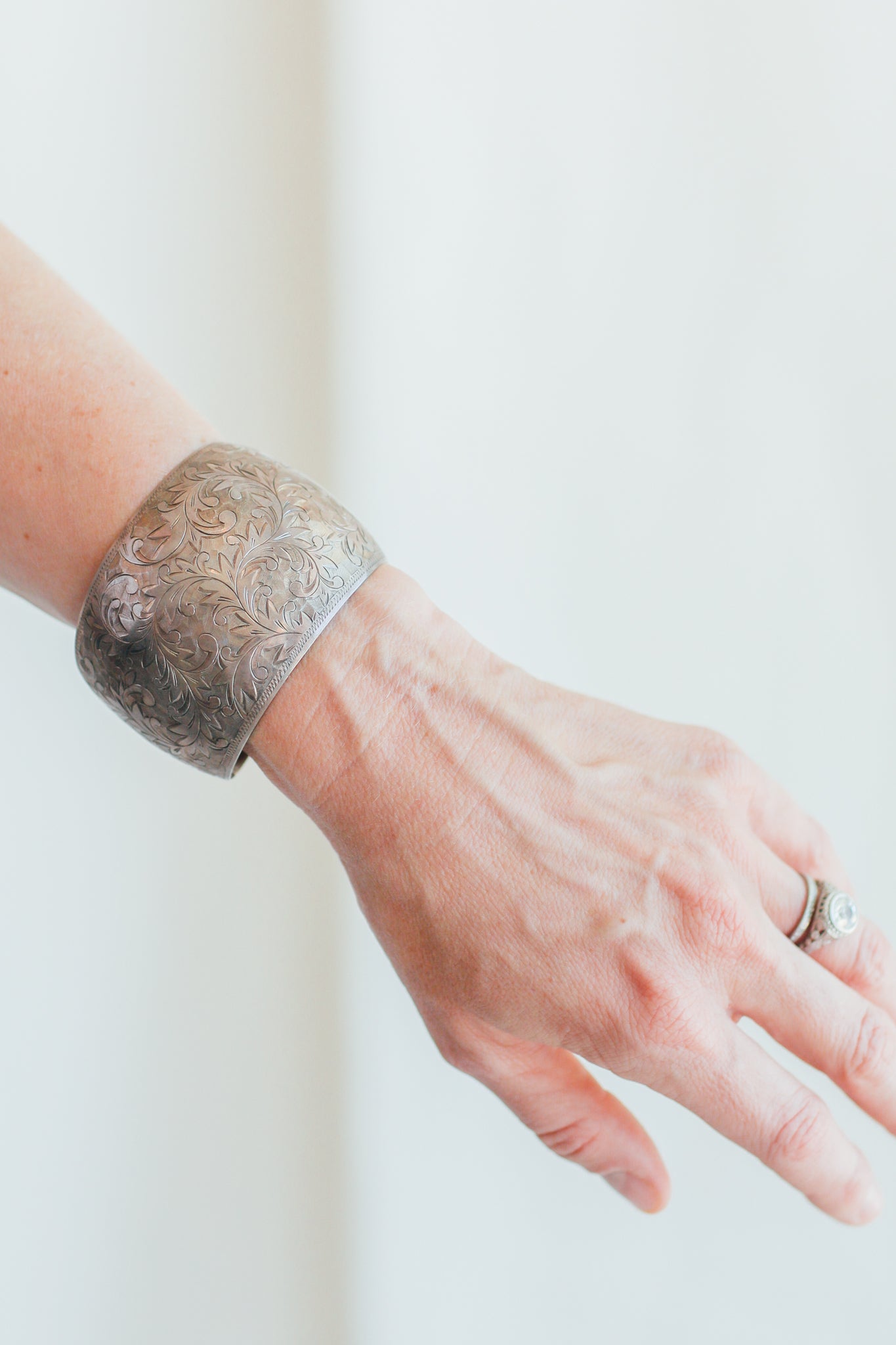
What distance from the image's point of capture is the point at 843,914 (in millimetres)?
695

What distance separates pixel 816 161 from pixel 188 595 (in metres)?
0.74

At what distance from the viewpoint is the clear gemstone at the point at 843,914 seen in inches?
27.3

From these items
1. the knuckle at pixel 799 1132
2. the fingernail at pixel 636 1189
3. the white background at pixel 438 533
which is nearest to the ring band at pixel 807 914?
the knuckle at pixel 799 1132

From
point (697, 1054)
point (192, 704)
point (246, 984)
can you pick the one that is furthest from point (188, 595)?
point (246, 984)

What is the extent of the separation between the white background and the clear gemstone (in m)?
0.31

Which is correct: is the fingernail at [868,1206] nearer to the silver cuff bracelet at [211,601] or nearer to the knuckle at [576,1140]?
the knuckle at [576,1140]

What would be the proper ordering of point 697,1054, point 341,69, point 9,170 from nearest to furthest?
point 697,1054
point 9,170
point 341,69

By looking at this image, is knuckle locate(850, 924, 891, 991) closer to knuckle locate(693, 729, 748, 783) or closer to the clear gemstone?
the clear gemstone

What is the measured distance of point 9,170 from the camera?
0.96 m

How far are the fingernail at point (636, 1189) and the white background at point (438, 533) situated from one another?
251mm

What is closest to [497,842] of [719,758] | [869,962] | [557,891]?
[557,891]

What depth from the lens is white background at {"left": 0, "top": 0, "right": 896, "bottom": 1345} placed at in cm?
97

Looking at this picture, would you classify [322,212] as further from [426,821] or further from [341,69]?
[426,821]

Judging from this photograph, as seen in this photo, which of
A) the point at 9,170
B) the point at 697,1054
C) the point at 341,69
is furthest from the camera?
the point at 341,69
